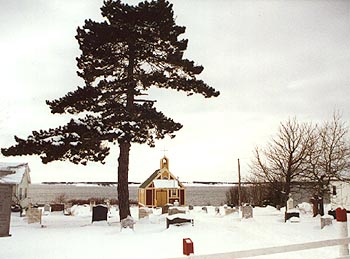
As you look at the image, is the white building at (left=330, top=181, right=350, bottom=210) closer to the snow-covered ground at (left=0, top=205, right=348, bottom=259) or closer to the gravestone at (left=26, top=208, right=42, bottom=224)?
the snow-covered ground at (left=0, top=205, right=348, bottom=259)

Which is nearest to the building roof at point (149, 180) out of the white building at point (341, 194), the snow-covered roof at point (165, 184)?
the snow-covered roof at point (165, 184)

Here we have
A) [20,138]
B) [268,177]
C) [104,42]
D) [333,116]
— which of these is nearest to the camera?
[20,138]

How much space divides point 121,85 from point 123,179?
12.2 ft

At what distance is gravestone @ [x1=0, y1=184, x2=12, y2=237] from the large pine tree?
57.0 inches

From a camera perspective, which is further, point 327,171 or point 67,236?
point 327,171

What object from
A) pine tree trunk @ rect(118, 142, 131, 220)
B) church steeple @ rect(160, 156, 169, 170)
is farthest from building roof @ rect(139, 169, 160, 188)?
pine tree trunk @ rect(118, 142, 131, 220)

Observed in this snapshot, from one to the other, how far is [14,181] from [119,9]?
7.50 meters

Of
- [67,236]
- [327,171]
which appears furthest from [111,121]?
[327,171]

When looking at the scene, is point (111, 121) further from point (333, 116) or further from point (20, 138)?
point (333, 116)

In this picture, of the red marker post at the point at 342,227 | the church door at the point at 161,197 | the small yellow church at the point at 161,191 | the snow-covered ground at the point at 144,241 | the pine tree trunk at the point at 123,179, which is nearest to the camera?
the red marker post at the point at 342,227

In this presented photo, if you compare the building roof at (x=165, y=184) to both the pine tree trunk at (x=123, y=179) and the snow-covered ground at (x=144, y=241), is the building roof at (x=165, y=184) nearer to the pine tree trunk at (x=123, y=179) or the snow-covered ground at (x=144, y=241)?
the pine tree trunk at (x=123, y=179)

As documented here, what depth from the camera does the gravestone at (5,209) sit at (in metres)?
11.2

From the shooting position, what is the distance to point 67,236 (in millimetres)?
10891

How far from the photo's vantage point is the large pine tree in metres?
13.0
